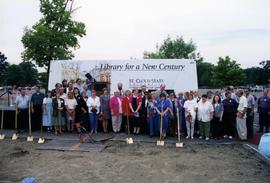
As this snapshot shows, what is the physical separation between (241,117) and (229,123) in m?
0.67

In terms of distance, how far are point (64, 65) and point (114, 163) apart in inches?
281

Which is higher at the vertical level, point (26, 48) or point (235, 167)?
point (26, 48)

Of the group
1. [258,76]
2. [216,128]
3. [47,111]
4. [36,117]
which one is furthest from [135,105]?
[258,76]

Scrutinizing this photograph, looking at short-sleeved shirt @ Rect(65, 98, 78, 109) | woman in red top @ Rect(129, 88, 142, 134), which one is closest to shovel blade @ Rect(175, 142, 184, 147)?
woman in red top @ Rect(129, 88, 142, 134)

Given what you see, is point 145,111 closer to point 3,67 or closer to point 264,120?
point 264,120

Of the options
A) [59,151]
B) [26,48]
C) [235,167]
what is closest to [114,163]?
[59,151]

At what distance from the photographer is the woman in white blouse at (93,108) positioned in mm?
13258

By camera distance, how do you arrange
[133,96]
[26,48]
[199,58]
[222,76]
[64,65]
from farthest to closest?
[199,58] → [222,76] → [26,48] → [64,65] → [133,96]

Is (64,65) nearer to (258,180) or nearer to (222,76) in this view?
(258,180)

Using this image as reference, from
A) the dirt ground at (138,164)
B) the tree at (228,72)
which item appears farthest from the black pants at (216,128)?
the tree at (228,72)

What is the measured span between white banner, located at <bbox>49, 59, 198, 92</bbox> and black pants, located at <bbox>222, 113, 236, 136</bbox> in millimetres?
1913

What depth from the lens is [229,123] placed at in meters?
12.7

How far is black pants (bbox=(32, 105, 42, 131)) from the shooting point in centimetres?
1383

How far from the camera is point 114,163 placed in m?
9.20
